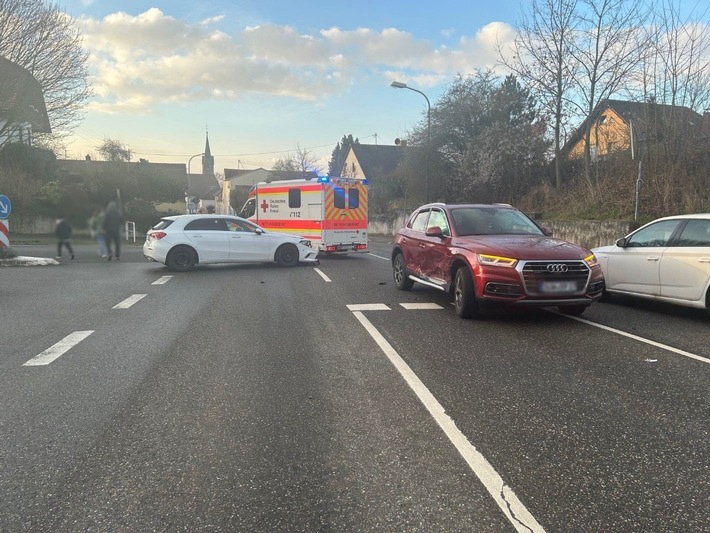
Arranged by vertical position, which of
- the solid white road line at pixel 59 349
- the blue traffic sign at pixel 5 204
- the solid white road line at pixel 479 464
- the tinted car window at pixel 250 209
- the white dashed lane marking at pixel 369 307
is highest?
the tinted car window at pixel 250 209

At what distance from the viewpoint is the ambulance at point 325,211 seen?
691 inches

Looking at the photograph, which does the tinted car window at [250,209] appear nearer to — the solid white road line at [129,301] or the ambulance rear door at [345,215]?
the ambulance rear door at [345,215]

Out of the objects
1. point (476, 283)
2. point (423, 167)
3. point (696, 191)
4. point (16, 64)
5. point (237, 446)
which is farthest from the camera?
point (423, 167)

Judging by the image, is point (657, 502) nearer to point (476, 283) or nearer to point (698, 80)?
point (476, 283)

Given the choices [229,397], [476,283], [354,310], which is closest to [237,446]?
[229,397]

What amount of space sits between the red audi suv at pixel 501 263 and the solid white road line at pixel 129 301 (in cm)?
520

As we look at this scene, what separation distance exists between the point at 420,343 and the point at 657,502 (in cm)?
363

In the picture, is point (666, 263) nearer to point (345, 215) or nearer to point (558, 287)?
point (558, 287)

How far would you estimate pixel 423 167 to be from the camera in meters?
31.4

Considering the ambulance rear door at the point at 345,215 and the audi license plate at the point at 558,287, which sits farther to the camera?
Answer: the ambulance rear door at the point at 345,215

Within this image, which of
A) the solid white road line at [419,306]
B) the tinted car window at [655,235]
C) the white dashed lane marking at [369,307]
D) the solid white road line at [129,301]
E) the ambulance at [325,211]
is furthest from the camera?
the ambulance at [325,211]

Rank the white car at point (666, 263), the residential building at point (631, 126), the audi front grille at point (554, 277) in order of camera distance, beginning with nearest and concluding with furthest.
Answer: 1. the audi front grille at point (554, 277)
2. the white car at point (666, 263)
3. the residential building at point (631, 126)

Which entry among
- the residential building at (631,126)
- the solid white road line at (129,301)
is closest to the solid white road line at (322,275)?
the solid white road line at (129,301)

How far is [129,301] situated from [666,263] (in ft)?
29.2
